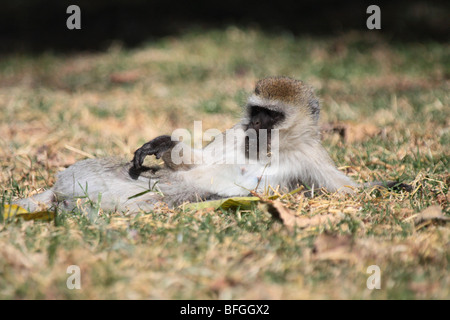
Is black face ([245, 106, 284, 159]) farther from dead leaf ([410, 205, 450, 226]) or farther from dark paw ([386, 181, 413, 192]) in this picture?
dead leaf ([410, 205, 450, 226])

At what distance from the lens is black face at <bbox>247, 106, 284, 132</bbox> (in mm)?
3816

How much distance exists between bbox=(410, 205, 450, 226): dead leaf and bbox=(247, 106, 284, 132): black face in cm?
118

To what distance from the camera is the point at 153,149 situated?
12.6 ft

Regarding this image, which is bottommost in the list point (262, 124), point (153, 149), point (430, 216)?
point (430, 216)

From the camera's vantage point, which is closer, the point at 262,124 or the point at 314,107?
the point at 262,124

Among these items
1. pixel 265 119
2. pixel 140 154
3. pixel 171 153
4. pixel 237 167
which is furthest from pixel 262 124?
pixel 140 154

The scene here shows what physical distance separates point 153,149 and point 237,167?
59cm

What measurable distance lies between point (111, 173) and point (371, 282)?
1982mm

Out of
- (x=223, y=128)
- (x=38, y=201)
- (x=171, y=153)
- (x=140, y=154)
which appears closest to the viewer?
(x=38, y=201)

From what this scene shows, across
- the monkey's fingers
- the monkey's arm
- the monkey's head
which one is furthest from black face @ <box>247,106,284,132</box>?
the monkey's fingers

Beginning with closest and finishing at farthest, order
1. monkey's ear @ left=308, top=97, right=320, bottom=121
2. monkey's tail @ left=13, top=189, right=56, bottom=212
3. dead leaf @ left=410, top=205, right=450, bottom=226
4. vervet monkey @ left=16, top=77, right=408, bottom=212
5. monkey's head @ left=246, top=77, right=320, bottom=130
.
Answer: dead leaf @ left=410, top=205, right=450, bottom=226
monkey's tail @ left=13, top=189, right=56, bottom=212
vervet monkey @ left=16, top=77, right=408, bottom=212
monkey's head @ left=246, top=77, right=320, bottom=130
monkey's ear @ left=308, top=97, right=320, bottom=121

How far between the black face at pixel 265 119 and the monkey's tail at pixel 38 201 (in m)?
1.40

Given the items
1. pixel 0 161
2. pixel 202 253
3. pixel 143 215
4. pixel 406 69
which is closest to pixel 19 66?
pixel 0 161

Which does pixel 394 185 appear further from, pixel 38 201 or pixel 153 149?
pixel 38 201
